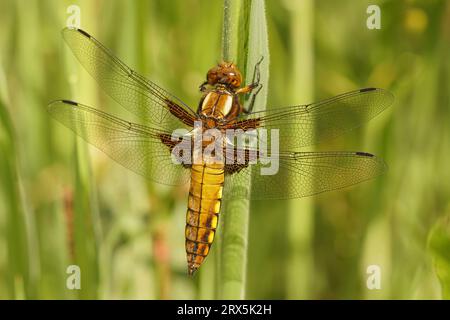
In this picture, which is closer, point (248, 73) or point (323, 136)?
point (248, 73)

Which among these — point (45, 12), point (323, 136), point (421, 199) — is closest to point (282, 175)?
point (323, 136)

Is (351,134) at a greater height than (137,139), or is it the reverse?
(351,134)

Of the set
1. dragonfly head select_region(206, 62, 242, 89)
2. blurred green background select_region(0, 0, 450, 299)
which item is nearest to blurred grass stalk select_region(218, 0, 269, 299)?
dragonfly head select_region(206, 62, 242, 89)

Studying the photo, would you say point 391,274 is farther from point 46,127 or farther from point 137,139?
point 46,127

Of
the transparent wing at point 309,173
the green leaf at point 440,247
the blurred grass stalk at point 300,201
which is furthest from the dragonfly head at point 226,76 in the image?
the green leaf at point 440,247

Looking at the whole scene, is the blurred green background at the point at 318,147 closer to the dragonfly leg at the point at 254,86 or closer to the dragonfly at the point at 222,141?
the dragonfly at the point at 222,141

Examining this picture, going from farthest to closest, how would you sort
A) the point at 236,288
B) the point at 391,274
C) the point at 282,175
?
the point at 391,274, the point at 282,175, the point at 236,288

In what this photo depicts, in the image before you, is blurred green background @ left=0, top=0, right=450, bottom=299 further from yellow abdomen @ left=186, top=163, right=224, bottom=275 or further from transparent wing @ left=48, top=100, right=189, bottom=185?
yellow abdomen @ left=186, top=163, right=224, bottom=275

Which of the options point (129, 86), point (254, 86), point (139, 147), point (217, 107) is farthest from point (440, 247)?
point (129, 86)
